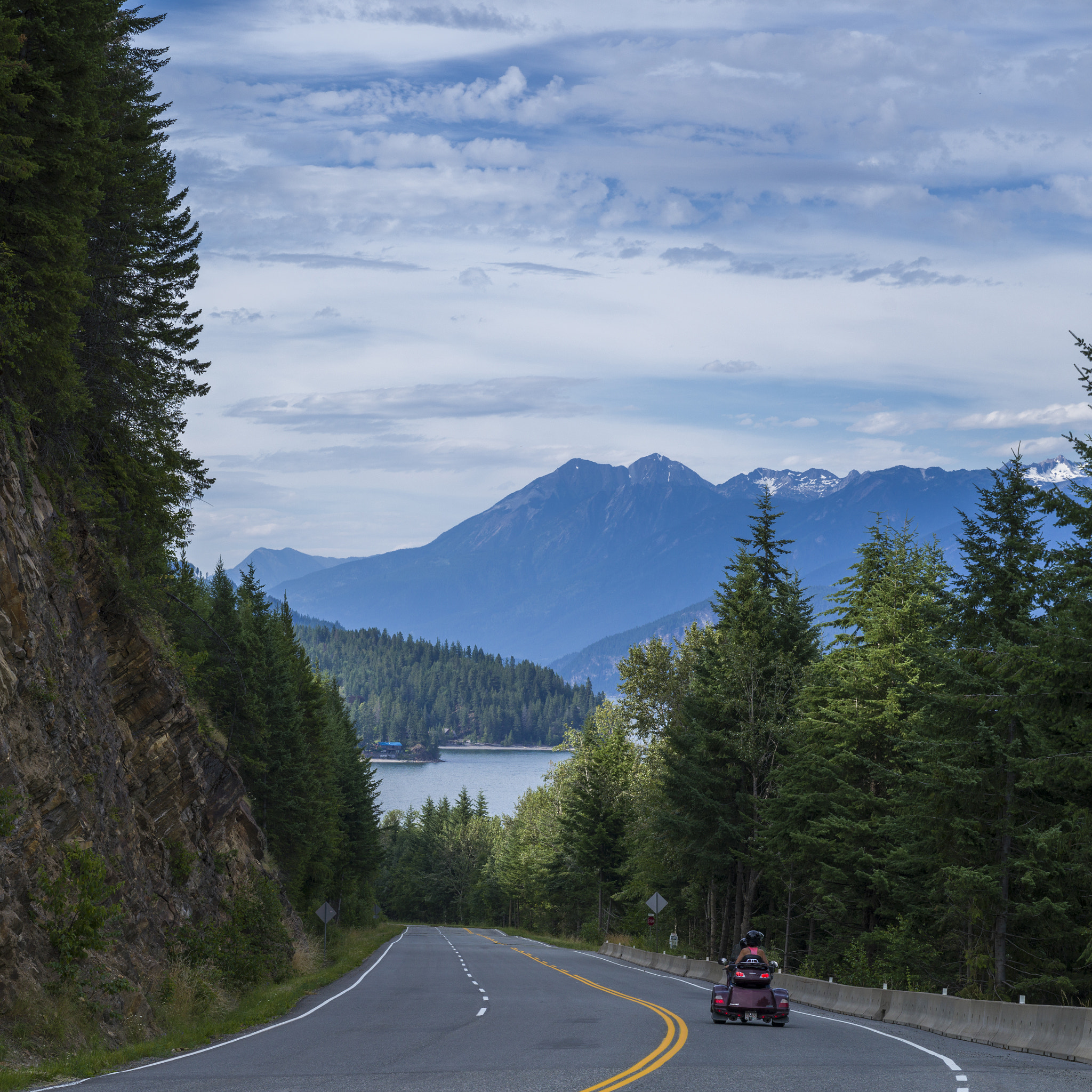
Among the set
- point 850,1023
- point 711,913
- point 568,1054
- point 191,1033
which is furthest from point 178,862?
point 711,913

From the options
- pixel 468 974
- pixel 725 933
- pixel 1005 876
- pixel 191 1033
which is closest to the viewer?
pixel 191 1033

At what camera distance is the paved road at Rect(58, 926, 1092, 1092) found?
1191 cm

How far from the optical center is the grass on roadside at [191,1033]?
12.2 m

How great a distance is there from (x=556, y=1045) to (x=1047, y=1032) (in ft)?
25.4

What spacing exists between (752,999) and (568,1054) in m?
6.69

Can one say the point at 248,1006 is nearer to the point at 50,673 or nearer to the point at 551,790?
the point at 50,673

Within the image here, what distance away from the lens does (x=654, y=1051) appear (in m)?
15.1

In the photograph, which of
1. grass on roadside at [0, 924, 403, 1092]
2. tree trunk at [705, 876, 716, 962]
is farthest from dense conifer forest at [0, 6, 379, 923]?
tree trunk at [705, 876, 716, 962]

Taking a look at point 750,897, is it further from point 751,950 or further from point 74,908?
point 74,908

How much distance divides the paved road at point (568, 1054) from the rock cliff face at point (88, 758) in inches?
103

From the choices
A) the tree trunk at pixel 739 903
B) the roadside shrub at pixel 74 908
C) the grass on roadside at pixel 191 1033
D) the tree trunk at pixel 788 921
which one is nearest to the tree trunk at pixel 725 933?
the tree trunk at pixel 739 903

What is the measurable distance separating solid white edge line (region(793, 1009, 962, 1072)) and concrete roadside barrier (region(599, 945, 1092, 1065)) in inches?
43.7

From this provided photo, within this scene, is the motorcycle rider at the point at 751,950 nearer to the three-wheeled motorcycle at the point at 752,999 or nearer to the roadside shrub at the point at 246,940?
the three-wheeled motorcycle at the point at 752,999

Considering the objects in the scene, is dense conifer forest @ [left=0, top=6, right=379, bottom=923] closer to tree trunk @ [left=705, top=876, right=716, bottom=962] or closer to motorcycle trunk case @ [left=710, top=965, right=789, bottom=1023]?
motorcycle trunk case @ [left=710, top=965, right=789, bottom=1023]
